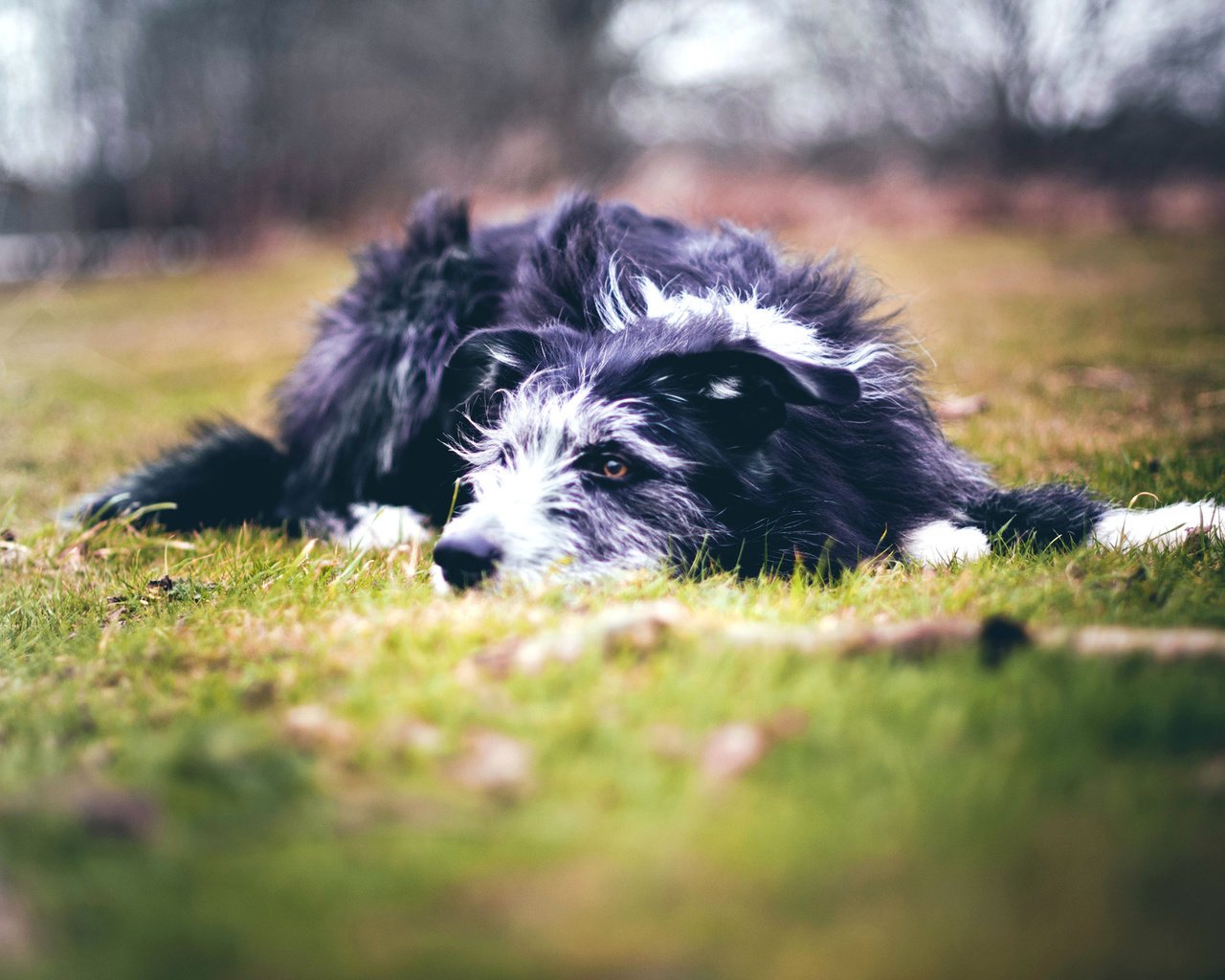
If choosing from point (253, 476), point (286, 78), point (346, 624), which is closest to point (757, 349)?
point (346, 624)

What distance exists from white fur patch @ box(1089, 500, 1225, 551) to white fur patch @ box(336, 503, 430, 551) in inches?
111

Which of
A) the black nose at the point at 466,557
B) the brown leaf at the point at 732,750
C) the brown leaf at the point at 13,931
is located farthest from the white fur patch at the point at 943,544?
the brown leaf at the point at 13,931

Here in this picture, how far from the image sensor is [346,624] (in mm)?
2598

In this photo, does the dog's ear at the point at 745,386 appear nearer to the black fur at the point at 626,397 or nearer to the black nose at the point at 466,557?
the black fur at the point at 626,397

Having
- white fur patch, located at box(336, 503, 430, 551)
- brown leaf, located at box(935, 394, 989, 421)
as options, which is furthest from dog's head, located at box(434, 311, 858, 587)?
brown leaf, located at box(935, 394, 989, 421)

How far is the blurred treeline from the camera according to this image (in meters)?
18.0

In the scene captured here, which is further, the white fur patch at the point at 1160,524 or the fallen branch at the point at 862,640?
the white fur patch at the point at 1160,524

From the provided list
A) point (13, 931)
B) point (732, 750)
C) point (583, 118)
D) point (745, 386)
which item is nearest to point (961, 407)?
point (745, 386)

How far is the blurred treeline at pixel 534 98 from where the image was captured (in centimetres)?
1802

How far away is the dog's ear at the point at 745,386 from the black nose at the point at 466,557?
0.87 m

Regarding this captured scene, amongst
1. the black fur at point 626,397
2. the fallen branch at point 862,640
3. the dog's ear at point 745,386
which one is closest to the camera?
the fallen branch at point 862,640

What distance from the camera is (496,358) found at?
3.57 m

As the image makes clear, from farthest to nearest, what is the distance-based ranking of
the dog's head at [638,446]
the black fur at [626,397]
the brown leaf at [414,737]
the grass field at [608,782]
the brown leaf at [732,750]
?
1. the black fur at [626,397]
2. the dog's head at [638,446]
3. the brown leaf at [414,737]
4. the brown leaf at [732,750]
5. the grass field at [608,782]

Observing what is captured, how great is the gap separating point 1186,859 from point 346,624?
2.04 m
